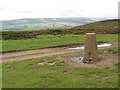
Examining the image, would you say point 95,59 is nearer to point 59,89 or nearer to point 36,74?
point 36,74

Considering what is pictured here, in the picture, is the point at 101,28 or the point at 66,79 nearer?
the point at 66,79

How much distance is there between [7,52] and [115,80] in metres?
27.9

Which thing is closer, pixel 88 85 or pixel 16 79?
pixel 88 85

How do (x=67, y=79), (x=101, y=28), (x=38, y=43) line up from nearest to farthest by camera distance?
(x=67, y=79)
(x=38, y=43)
(x=101, y=28)

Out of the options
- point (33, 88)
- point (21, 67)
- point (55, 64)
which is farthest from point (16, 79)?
point (55, 64)

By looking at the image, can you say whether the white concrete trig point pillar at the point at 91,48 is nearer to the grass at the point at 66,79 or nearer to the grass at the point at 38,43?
the grass at the point at 66,79

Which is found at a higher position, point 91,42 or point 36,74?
point 91,42

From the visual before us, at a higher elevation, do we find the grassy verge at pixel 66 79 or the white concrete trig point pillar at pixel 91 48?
the white concrete trig point pillar at pixel 91 48

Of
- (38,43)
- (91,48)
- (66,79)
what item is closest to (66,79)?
(66,79)

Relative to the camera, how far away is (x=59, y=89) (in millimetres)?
14484

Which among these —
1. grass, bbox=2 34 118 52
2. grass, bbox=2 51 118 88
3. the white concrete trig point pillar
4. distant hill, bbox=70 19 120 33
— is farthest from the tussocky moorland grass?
distant hill, bbox=70 19 120 33

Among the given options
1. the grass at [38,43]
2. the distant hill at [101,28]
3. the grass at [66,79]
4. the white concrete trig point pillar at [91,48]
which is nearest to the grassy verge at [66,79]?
the grass at [66,79]

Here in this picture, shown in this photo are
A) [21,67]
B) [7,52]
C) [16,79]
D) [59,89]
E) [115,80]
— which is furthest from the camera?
[7,52]

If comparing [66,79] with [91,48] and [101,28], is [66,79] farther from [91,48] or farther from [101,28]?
[101,28]
